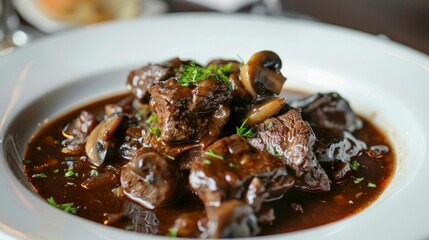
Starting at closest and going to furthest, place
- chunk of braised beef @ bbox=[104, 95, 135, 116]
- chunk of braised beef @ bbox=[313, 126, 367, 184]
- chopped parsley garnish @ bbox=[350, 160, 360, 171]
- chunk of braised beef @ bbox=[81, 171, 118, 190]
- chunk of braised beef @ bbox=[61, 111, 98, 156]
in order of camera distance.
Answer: chunk of braised beef @ bbox=[81, 171, 118, 190], chunk of braised beef @ bbox=[313, 126, 367, 184], chopped parsley garnish @ bbox=[350, 160, 360, 171], chunk of braised beef @ bbox=[61, 111, 98, 156], chunk of braised beef @ bbox=[104, 95, 135, 116]

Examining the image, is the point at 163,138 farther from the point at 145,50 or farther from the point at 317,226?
the point at 145,50

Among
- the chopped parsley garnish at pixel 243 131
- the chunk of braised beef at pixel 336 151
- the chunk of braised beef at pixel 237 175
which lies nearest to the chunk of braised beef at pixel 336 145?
the chunk of braised beef at pixel 336 151

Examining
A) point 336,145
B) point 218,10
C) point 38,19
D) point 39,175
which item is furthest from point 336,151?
point 38,19

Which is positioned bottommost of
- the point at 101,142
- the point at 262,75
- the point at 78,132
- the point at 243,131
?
the point at 78,132

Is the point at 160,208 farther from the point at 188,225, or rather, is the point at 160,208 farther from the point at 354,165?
the point at 354,165

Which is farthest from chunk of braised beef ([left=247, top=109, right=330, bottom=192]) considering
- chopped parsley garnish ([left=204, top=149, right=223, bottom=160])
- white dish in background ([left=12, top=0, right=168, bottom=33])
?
white dish in background ([left=12, top=0, right=168, bottom=33])

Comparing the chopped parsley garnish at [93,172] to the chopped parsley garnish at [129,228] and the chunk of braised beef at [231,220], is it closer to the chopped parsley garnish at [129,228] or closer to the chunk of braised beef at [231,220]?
the chopped parsley garnish at [129,228]

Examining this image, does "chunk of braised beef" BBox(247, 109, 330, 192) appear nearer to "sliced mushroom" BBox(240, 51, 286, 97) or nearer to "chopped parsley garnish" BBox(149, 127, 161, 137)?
"sliced mushroom" BBox(240, 51, 286, 97)
